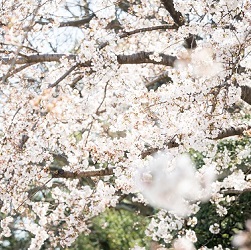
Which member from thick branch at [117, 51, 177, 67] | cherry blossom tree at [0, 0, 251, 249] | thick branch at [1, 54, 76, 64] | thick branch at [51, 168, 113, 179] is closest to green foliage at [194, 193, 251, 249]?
cherry blossom tree at [0, 0, 251, 249]

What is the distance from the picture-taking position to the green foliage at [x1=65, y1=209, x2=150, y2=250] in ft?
26.4

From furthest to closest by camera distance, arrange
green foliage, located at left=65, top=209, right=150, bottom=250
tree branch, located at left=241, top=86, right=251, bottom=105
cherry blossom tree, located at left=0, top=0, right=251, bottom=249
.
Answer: green foliage, located at left=65, top=209, right=150, bottom=250, tree branch, located at left=241, top=86, right=251, bottom=105, cherry blossom tree, located at left=0, top=0, right=251, bottom=249

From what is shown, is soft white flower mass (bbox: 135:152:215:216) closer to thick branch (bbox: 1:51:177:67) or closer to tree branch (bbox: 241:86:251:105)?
tree branch (bbox: 241:86:251:105)

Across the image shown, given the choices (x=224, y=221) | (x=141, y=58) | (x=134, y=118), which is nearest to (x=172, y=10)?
(x=141, y=58)

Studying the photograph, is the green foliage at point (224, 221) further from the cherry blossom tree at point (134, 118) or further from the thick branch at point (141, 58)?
the thick branch at point (141, 58)

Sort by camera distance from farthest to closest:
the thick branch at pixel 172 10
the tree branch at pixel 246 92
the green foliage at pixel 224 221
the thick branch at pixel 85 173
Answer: the green foliage at pixel 224 221
the thick branch at pixel 172 10
the tree branch at pixel 246 92
the thick branch at pixel 85 173

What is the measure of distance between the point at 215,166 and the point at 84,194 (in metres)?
1.16

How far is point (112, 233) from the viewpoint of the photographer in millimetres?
8258

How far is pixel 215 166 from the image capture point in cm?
432

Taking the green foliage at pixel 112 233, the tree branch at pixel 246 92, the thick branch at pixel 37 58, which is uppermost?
the green foliage at pixel 112 233

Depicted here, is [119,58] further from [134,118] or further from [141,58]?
[134,118]

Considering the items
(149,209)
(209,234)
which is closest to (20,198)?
(209,234)

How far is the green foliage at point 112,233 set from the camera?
8047 millimetres

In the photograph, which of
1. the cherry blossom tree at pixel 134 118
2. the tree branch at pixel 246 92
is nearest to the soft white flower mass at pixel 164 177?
the cherry blossom tree at pixel 134 118
